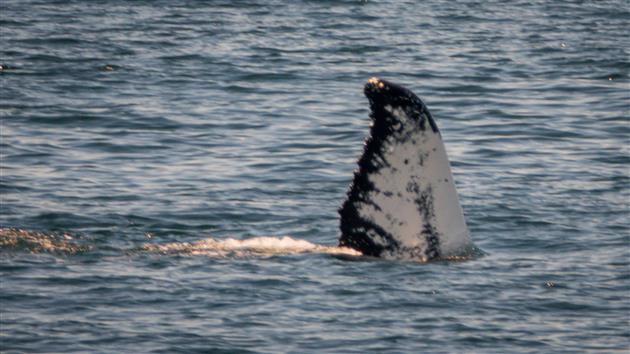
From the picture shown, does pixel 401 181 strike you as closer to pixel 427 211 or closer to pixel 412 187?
pixel 412 187

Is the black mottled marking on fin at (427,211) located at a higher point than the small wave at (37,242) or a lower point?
higher

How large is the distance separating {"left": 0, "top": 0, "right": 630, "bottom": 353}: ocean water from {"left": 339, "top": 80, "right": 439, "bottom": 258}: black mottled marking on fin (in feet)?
2.00

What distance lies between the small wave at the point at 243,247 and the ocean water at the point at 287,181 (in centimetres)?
3

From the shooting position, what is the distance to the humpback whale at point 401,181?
42.3 feet

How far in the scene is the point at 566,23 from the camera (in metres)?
33.4

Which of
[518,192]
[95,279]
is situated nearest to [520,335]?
[95,279]

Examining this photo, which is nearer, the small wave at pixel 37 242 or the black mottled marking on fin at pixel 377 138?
the black mottled marking on fin at pixel 377 138

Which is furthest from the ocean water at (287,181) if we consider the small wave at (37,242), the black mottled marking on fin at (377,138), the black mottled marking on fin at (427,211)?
the black mottled marking on fin at (377,138)

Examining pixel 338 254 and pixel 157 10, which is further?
pixel 157 10

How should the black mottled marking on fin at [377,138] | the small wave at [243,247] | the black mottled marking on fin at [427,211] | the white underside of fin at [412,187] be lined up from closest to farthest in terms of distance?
1. the black mottled marking on fin at [377,138]
2. the white underside of fin at [412,187]
3. the black mottled marking on fin at [427,211]
4. the small wave at [243,247]

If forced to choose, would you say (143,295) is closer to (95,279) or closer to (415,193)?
(95,279)

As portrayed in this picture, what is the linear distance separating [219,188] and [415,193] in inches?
214

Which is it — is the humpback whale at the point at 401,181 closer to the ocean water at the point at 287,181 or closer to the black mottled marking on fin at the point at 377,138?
the black mottled marking on fin at the point at 377,138

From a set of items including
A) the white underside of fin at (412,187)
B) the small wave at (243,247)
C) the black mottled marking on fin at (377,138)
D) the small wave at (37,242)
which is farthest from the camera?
the small wave at (37,242)
